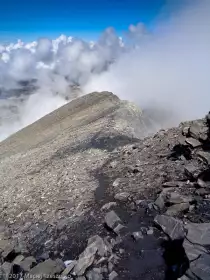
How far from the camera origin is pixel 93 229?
10188 mm

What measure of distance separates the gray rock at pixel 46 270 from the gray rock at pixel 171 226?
3.12 meters

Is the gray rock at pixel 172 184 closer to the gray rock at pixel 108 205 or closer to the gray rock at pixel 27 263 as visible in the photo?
the gray rock at pixel 108 205

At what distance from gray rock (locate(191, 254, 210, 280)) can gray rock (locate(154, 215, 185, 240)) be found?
4.43ft

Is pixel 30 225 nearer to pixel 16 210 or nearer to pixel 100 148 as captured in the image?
pixel 16 210

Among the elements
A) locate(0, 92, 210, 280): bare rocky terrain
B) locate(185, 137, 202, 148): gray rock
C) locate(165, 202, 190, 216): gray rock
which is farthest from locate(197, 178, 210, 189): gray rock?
locate(185, 137, 202, 148): gray rock

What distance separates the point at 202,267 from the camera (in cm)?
629

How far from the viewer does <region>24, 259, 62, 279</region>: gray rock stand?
25.2 ft

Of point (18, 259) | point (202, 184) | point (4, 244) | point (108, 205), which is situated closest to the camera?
point (18, 259)

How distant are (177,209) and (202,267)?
3.43 metres

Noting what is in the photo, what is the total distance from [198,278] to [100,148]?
1458 centimetres

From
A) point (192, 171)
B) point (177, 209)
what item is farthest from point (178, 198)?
point (192, 171)

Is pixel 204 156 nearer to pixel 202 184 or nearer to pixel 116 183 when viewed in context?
pixel 202 184

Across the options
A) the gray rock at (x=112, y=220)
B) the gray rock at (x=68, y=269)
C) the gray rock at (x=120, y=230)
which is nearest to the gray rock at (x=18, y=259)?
the gray rock at (x=68, y=269)

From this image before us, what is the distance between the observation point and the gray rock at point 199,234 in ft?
23.6
